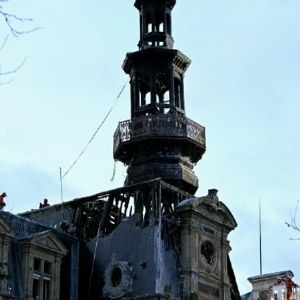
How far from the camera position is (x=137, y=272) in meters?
40.1

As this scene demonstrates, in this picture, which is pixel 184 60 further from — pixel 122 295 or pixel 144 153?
pixel 122 295

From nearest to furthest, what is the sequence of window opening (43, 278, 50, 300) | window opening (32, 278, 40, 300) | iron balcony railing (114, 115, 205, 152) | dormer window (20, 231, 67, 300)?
dormer window (20, 231, 67, 300), window opening (32, 278, 40, 300), window opening (43, 278, 50, 300), iron balcony railing (114, 115, 205, 152)

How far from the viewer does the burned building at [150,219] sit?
3984cm

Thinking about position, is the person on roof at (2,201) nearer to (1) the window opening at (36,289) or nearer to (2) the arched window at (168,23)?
(1) the window opening at (36,289)

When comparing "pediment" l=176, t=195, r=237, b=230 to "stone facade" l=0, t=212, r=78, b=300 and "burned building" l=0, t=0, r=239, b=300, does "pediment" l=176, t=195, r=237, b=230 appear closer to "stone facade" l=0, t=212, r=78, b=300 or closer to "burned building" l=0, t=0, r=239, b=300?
"burned building" l=0, t=0, r=239, b=300

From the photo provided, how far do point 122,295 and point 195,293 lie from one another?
3250mm

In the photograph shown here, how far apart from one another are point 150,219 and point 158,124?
6.58 meters

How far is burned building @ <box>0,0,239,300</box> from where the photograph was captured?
3984 centimetres

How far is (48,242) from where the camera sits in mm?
39312

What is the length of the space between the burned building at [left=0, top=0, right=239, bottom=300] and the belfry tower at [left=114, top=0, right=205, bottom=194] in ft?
0.17

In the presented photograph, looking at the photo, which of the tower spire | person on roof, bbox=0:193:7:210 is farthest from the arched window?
person on roof, bbox=0:193:7:210

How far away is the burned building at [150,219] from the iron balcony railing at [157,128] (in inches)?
2.0

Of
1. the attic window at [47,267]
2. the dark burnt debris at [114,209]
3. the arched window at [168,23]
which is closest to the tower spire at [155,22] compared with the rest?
the arched window at [168,23]

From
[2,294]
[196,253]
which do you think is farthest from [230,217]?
[2,294]
